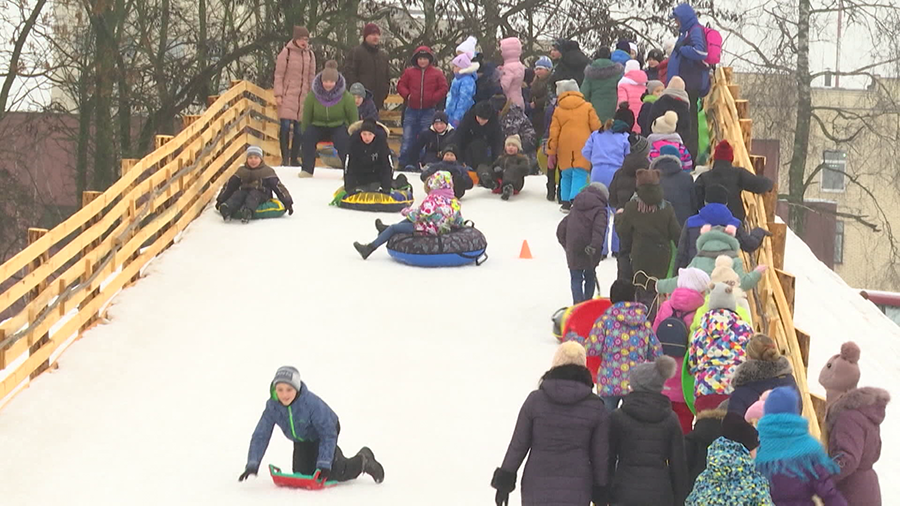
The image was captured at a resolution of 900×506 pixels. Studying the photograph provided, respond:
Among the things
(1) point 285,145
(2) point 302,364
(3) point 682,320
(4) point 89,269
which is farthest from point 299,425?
(1) point 285,145

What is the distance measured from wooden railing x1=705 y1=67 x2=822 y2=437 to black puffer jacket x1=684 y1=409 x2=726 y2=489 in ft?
5.49

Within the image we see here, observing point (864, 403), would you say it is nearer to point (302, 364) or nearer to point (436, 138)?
point (302, 364)

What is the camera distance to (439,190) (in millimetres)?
15289

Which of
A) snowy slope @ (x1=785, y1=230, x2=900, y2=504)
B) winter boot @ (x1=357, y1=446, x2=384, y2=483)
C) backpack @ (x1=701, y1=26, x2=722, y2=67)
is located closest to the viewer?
winter boot @ (x1=357, y1=446, x2=384, y2=483)

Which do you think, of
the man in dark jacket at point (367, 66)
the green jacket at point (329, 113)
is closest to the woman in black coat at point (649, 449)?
the green jacket at point (329, 113)

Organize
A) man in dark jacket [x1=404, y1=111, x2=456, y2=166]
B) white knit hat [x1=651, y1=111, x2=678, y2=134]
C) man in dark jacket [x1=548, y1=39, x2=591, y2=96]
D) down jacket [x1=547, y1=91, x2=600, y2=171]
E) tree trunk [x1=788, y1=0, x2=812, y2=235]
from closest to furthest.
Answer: white knit hat [x1=651, y1=111, x2=678, y2=134] → down jacket [x1=547, y1=91, x2=600, y2=171] → man in dark jacket [x1=404, y1=111, x2=456, y2=166] → man in dark jacket [x1=548, y1=39, x2=591, y2=96] → tree trunk [x1=788, y1=0, x2=812, y2=235]

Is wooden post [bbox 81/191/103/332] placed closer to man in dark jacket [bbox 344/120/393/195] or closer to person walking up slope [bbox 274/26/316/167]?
man in dark jacket [bbox 344/120/393/195]

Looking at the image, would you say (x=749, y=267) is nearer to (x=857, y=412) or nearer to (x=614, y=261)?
(x=614, y=261)

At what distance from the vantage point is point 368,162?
17.2 meters

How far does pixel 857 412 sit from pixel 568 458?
1.35m

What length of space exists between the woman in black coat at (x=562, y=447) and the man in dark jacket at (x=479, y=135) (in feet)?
34.8

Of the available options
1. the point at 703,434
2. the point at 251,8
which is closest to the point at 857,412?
the point at 703,434

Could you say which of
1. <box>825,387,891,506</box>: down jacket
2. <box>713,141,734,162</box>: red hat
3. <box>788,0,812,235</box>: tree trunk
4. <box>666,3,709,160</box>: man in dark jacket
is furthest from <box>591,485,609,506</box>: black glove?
<box>788,0,812,235</box>: tree trunk

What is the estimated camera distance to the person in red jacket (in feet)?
65.0
